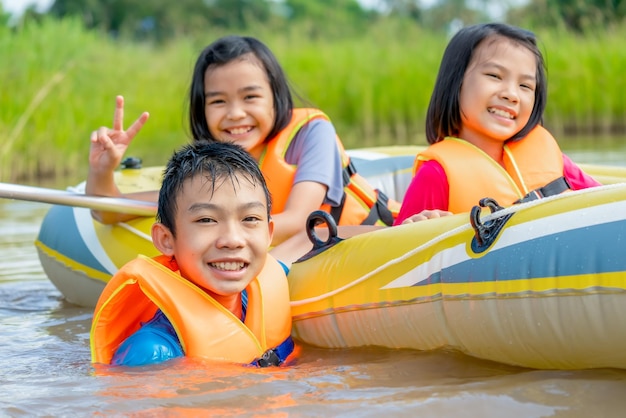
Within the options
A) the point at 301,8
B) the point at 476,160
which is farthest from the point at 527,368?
the point at 301,8

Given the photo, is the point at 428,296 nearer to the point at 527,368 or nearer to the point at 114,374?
the point at 527,368

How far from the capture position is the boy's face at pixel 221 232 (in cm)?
275

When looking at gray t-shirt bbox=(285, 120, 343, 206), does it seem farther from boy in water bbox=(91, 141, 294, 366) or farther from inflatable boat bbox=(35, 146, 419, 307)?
boy in water bbox=(91, 141, 294, 366)

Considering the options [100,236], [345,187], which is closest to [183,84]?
[100,236]

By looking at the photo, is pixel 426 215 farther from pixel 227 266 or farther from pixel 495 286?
pixel 227 266

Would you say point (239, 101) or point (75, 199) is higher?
point (239, 101)

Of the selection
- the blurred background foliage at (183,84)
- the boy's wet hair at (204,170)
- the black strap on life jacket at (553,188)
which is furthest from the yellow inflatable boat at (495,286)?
the blurred background foliage at (183,84)

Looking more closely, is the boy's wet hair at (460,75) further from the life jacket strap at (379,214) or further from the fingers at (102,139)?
the fingers at (102,139)

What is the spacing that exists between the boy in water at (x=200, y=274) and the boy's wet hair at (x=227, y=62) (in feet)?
3.14

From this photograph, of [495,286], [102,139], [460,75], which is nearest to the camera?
[495,286]

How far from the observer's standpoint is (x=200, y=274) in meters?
2.79

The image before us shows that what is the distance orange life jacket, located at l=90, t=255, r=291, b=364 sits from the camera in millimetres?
2773

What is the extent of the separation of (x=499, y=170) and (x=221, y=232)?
1.00m

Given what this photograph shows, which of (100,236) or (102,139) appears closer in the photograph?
(102,139)
